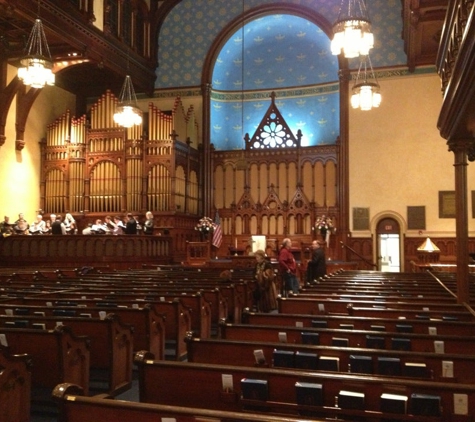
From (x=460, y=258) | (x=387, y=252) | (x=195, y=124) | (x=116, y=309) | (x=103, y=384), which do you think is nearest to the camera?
(x=103, y=384)

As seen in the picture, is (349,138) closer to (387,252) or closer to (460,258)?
(387,252)

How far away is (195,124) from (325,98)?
5339 millimetres

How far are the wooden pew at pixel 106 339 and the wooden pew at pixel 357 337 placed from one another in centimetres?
124

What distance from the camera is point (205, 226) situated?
698 inches

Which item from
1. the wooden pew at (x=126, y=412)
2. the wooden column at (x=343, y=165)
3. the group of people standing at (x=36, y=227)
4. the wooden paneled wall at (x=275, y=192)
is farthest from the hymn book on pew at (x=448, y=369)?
the wooden paneled wall at (x=275, y=192)

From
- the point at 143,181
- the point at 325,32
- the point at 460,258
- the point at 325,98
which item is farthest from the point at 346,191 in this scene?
the point at 460,258

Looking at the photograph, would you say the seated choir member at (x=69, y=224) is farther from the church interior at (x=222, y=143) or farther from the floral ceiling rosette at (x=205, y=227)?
the floral ceiling rosette at (x=205, y=227)

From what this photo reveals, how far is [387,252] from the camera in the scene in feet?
59.6

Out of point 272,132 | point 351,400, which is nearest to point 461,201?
point 351,400

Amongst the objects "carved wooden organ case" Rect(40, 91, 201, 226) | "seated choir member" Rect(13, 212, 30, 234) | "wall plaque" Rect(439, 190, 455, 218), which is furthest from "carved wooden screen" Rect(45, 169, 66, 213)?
"wall plaque" Rect(439, 190, 455, 218)

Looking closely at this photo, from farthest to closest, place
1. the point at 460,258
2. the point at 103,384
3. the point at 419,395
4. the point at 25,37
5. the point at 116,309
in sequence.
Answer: the point at 25,37 < the point at 460,258 < the point at 116,309 < the point at 103,384 < the point at 419,395

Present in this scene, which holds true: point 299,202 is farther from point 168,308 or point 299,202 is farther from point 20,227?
point 168,308

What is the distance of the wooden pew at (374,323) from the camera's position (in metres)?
4.78

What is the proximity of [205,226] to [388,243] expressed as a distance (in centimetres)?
658
